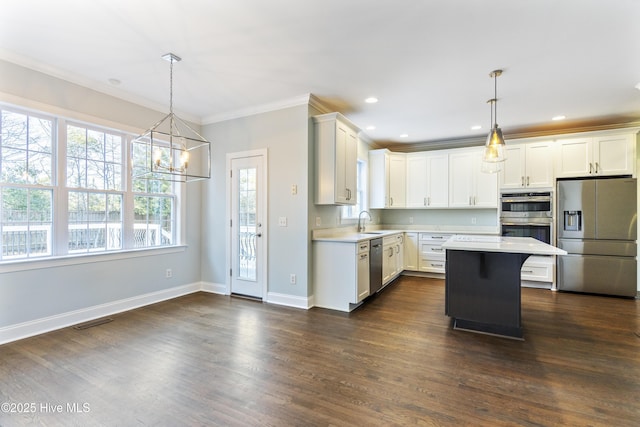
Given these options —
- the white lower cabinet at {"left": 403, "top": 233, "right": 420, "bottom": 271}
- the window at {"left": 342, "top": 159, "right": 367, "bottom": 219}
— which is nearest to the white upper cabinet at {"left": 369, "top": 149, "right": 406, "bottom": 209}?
the window at {"left": 342, "top": 159, "right": 367, "bottom": 219}

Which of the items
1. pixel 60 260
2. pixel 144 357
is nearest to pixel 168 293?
pixel 60 260

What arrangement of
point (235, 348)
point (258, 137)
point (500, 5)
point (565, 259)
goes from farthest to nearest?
1. point (565, 259)
2. point (258, 137)
3. point (235, 348)
4. point (500, 5)

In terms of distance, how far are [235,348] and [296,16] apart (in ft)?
9.33

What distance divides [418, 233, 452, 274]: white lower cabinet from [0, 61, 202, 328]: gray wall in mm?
4294

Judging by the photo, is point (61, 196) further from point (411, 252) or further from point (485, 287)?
point (411, 252)

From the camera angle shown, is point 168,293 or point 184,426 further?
point 168,293

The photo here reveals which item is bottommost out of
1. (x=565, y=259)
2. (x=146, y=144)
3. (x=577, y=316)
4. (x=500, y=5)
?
(x=577, y=316)

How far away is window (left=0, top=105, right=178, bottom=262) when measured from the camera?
296cm

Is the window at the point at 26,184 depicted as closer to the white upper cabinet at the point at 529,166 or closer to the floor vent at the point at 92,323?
the floor vent at the point at 92,323

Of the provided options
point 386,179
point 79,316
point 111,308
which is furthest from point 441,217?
point 79,316

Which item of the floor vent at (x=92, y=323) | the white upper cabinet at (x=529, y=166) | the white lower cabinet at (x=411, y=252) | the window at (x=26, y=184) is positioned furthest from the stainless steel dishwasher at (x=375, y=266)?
the window at (x=26, y=184)

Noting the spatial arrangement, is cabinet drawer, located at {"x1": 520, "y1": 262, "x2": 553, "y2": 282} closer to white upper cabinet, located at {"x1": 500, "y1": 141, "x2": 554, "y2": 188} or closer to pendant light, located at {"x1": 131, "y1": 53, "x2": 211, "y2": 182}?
white upper cabinet, located at {"x1": 500, "y1": 141, "x2": 554, "y2": 188}

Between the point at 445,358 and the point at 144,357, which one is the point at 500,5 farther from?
the point at 144,357

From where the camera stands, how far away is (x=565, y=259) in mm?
4785
